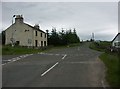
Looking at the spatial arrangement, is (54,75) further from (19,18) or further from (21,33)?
(21,33)

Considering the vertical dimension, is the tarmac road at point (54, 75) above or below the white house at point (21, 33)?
below

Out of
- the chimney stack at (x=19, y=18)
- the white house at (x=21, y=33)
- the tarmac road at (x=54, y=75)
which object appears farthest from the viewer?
the white house at (x=21, y=33)

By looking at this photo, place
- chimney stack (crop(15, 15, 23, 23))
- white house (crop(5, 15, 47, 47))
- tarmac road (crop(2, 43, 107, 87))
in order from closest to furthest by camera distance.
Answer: tarmac road (crop(2, 43, 107, 87)) < chimney stack (crop(15, 15, 23, 23)) < white house (crop(5, 15, 47, 47))

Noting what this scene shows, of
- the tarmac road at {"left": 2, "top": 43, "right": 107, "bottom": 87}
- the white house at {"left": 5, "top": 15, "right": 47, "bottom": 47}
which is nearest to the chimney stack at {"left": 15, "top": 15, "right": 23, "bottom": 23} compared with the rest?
the white house at {"left": 5, "top": 15, "right": 47, "bottom": 47}

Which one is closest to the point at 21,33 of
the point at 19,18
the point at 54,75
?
the point at 19,18

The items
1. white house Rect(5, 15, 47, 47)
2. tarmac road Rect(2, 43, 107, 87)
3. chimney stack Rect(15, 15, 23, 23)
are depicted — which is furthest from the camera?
white house Rect(5, 15, 47, 47)

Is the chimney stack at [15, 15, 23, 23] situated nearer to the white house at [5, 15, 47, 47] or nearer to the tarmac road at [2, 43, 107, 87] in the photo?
the white house at [5, 15, 47, 47]

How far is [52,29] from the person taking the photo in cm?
9831

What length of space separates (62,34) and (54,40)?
51.0ft

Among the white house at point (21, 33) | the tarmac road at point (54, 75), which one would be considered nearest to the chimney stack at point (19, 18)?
the white house at point (21, 33)

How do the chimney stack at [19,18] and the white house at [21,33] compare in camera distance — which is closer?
the chimney stack at [19,18]

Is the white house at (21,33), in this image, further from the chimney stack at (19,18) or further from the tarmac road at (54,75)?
the tarmac road at (54,75)

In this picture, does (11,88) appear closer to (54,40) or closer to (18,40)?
(18,40)

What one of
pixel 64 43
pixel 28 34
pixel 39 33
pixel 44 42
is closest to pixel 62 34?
pixel 64 43
